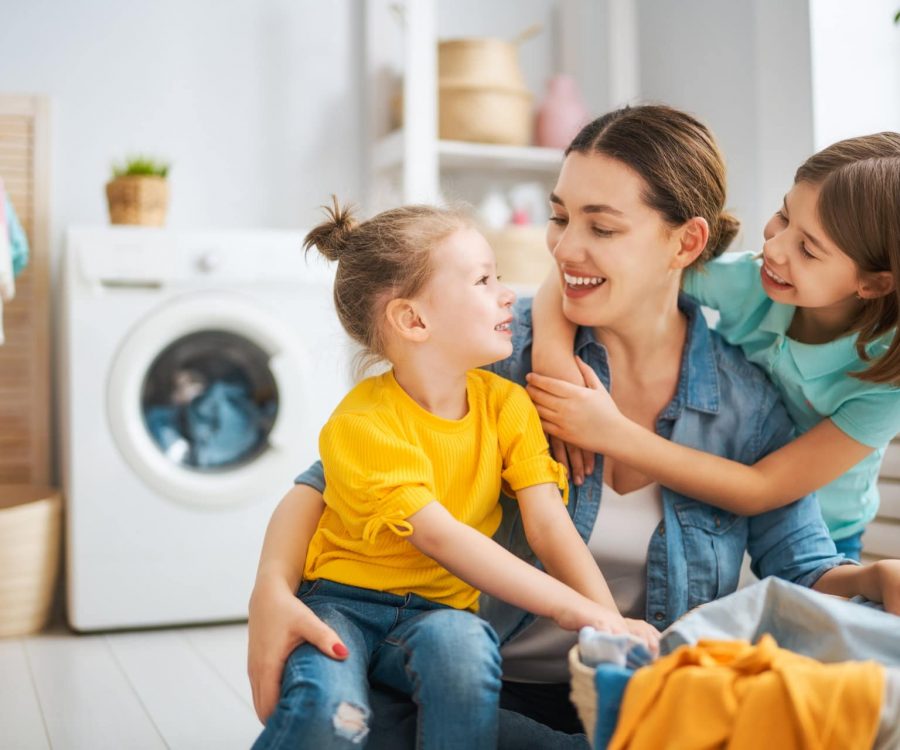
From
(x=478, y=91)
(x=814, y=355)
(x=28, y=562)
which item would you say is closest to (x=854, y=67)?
(x=478, y=91)

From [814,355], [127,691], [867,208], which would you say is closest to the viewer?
[867,208]

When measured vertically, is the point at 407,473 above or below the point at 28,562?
above

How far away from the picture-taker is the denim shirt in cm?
139

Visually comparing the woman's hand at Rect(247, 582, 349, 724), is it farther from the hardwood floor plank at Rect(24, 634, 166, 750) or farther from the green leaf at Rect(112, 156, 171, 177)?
the green leaf at Rect(112, 156, 171, 177)

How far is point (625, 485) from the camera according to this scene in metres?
1.45

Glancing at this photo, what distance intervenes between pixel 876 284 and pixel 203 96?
8.02 ft

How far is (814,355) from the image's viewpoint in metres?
1.43

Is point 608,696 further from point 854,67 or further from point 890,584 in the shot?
point 854,67

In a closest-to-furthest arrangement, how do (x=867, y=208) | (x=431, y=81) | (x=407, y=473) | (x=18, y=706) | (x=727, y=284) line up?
(x=407, y=473) < (x=867, y=208) < (x=727, y=284) < (x=18, y=706) < (x=431, y=81)

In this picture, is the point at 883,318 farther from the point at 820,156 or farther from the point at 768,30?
the point at 768,30

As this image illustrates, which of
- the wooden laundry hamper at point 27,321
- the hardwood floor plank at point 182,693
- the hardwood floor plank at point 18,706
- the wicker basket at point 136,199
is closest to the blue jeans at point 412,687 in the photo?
the hardwood floor plank at point 182,693

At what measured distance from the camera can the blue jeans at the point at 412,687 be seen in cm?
109

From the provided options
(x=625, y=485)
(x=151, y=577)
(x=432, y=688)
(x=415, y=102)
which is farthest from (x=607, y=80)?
(x=432, y=688)

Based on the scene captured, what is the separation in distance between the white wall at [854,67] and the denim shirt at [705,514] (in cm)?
138
